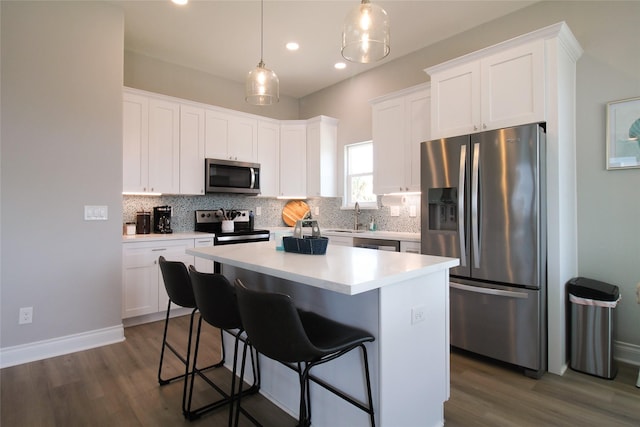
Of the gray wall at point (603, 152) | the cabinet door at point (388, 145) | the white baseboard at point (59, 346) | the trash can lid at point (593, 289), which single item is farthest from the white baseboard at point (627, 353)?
the white baseboard at point (59, 346)

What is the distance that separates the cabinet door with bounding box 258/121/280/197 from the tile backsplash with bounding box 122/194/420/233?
0.32 m

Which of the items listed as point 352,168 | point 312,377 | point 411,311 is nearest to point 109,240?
point 312,377

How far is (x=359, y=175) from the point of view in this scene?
15.8ft

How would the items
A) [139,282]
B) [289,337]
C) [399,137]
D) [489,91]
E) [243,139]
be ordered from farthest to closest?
[243,139], [399,137], [139,282], [489,91], [289,337]

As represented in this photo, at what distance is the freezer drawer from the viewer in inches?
95.7

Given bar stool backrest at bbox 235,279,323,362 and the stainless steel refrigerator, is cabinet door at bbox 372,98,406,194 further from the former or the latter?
bar stool backrest at bbox 235,279,323,362

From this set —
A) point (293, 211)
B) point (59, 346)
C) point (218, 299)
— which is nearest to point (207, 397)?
point (218, 299)

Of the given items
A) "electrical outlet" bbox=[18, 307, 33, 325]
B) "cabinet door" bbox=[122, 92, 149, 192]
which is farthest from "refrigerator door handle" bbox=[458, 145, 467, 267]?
"electrical outlet" bbox=[18, 307, 33, 325]

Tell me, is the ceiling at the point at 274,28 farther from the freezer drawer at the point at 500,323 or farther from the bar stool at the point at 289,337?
the bar stool at the point at 289,337

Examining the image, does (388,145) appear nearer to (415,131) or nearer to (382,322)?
(415,131)

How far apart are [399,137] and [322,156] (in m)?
1.37

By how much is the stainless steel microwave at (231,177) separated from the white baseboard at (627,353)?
407cm

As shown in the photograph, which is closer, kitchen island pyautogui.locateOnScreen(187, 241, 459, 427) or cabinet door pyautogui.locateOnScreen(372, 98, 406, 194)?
kitchen island pyautogui.locateOnScreen(187, 241, 459, 427)

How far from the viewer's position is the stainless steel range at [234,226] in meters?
4.14
